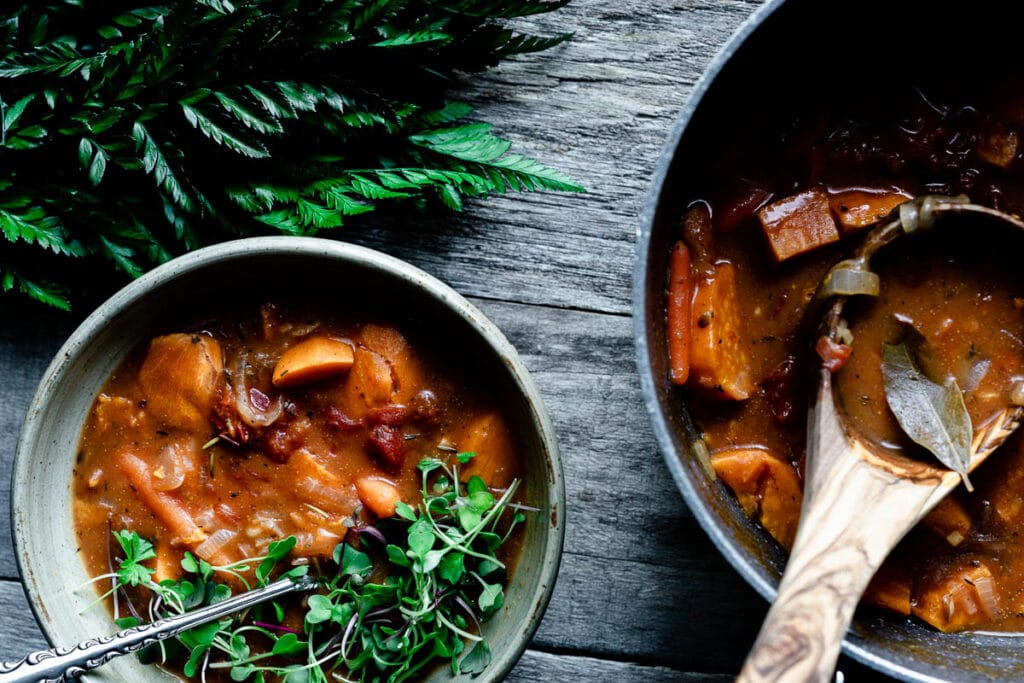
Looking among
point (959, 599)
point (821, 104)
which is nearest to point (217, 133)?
point (821, 104)

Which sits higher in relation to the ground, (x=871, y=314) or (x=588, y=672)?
(x=871, y=314)

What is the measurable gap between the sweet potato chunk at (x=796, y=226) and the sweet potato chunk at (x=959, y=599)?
2.54ft

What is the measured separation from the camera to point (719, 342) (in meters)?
1.89

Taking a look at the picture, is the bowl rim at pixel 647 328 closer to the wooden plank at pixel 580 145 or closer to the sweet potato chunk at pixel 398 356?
the wooden plank at pixel 580 145

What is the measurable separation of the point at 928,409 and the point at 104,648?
5.62 feet

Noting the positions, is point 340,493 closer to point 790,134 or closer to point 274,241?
point 274,241

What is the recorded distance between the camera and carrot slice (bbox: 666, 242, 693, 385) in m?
1.89

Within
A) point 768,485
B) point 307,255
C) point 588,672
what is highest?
point 307,255

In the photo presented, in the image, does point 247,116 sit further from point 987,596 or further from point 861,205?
point 987,596

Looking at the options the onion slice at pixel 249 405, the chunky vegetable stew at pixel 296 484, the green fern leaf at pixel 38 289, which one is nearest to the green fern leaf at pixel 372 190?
the chunky vegetable stew at pixel 296 484

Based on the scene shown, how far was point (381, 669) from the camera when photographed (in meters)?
1.89

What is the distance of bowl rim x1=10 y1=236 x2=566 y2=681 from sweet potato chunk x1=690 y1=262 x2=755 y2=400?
361 mm

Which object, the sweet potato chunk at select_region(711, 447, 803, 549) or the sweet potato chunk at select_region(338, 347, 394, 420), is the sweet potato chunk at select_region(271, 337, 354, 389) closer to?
the sweet potato chunk at select_region(338, 347, 394, 420)

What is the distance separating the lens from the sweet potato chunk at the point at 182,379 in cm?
191
